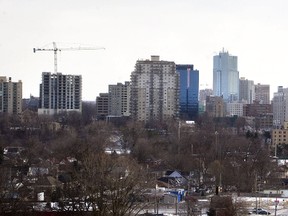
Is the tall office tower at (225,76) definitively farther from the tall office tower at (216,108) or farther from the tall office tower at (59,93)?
the tall office tower at (59,93)

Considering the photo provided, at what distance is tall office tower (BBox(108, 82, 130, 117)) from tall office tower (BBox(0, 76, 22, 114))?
4000 millimetres

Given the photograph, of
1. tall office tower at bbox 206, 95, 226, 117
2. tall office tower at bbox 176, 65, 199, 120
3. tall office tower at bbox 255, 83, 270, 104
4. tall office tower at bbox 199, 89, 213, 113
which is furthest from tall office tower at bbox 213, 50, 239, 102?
tall office tower at bbox 176, 65, 199, 120

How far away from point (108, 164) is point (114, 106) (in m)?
26.3

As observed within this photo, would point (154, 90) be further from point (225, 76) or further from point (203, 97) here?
point (225, 76)

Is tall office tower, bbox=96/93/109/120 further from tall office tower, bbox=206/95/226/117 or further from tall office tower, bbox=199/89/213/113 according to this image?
tall office tower, bbox=199/89/213/113

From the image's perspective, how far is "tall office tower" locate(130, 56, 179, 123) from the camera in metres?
34.3

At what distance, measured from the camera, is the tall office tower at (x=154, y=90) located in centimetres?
3431

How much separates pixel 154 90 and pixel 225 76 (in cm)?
3930

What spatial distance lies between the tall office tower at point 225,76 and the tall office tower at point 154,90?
102 ft

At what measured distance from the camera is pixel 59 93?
36438 mm

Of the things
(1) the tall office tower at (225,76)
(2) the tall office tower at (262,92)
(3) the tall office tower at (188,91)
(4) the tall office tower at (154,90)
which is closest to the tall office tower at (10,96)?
(4) the tall office tower at (154,90)

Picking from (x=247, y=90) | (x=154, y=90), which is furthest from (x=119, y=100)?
(x=247, y=90)

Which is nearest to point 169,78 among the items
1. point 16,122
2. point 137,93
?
point 137,93

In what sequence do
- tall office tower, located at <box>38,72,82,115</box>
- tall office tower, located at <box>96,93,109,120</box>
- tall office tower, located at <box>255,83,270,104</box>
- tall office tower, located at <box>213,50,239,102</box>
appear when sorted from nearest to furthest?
tall office tower, located at <box>38,72,82,115</box> < tall office tower, located at <box>96,93,109,120</box> < tall office tower, located at <box>255,83,270,104</box> < tall office tower, located at <box>213,50,239,102</box>
